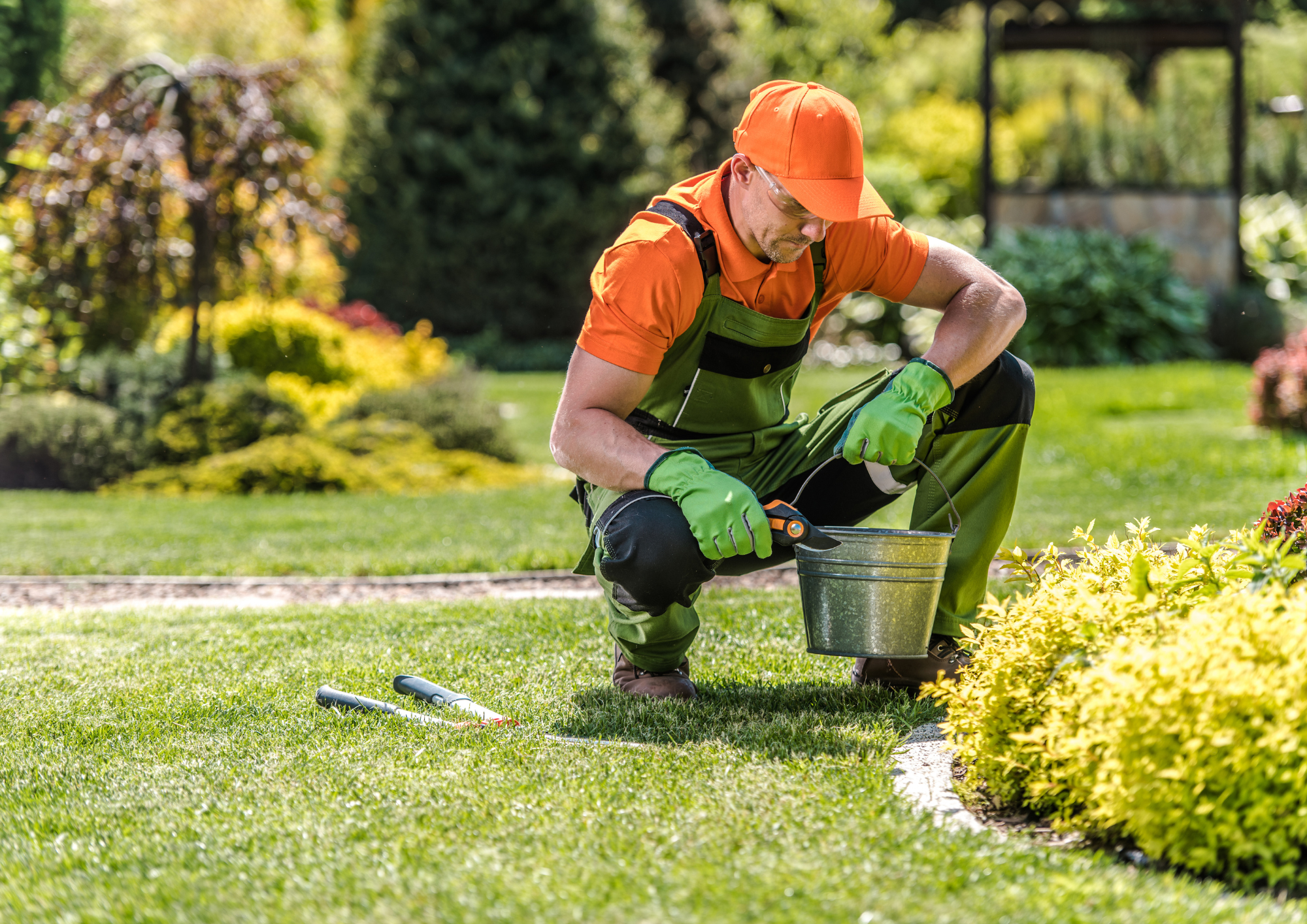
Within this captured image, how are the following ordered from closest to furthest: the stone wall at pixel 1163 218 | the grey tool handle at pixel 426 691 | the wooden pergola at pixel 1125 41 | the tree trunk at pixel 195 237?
the grey tool handle at pixel 426 691
the tree trunk at pixel 195 237
the wooden pergola at pixel 1125 41
the stone wall at pixel 1163 218

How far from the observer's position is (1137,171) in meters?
15.1

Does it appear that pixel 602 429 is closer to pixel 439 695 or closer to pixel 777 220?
pixel 777 220

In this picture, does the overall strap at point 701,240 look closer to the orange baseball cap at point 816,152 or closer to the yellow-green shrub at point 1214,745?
the orange baseball cap at point 816,152

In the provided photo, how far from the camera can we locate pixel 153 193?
347 inches

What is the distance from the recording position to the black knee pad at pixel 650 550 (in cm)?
301

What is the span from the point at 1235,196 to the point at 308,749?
14.0 meters

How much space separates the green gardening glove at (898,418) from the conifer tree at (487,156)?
15.3 metres

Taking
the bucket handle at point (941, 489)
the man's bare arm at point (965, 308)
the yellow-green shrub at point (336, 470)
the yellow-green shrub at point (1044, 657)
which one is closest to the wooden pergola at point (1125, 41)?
the yellow-green shrub at point (336, 470)

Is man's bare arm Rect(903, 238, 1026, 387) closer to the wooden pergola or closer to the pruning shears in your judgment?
the pruning shears

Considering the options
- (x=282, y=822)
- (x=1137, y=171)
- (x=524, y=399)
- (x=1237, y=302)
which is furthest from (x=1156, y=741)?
(x=1137, y=171)

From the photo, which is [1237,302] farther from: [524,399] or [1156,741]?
[1156,741]

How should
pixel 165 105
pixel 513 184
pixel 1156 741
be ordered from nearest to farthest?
pixel 1156 741 → pixel 165 105 → pixel 513 184

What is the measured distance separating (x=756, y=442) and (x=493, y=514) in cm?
386

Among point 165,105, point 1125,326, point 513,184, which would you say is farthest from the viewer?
point 513,184
